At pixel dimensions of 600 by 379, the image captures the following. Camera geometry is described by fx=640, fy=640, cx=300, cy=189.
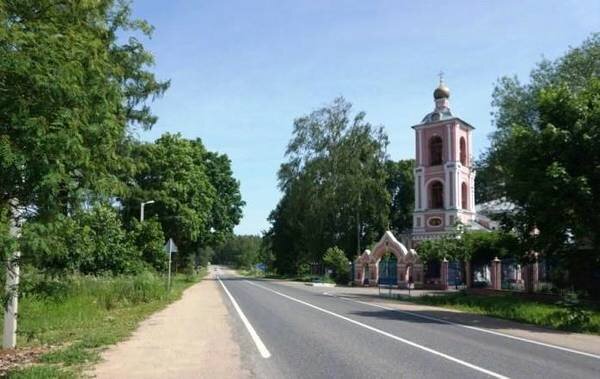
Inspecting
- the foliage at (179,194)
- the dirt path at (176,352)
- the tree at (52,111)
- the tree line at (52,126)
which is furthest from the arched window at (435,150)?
the tree at (52,111)

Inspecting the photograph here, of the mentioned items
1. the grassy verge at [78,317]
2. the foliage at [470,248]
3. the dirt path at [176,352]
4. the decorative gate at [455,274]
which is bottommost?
the dirt path at [176,352]

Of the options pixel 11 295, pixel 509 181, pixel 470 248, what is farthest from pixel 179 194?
pixel 11 295

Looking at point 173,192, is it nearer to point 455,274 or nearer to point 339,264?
point 339,264

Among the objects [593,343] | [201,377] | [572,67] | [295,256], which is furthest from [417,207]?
[201,377]

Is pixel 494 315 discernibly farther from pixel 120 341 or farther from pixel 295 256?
pixel 295 256

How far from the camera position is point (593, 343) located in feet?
51.3

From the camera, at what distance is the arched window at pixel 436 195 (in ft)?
186

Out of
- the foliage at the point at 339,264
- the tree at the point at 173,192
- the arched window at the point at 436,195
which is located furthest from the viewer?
the foliage at the point at 339,264

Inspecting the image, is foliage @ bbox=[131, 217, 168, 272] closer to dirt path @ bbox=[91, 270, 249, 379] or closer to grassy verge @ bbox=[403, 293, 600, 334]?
grassy verge @ bbox=[403, 293, 600, 334]

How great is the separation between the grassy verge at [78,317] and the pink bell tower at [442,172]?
1225 inches

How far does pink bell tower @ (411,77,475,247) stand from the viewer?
2151 inches

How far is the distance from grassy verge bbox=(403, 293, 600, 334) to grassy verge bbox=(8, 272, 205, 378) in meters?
12.5

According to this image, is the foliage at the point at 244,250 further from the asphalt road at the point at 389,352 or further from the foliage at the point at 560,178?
the asphalt road at the point at 389,352

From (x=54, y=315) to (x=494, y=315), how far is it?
49.5 feet
